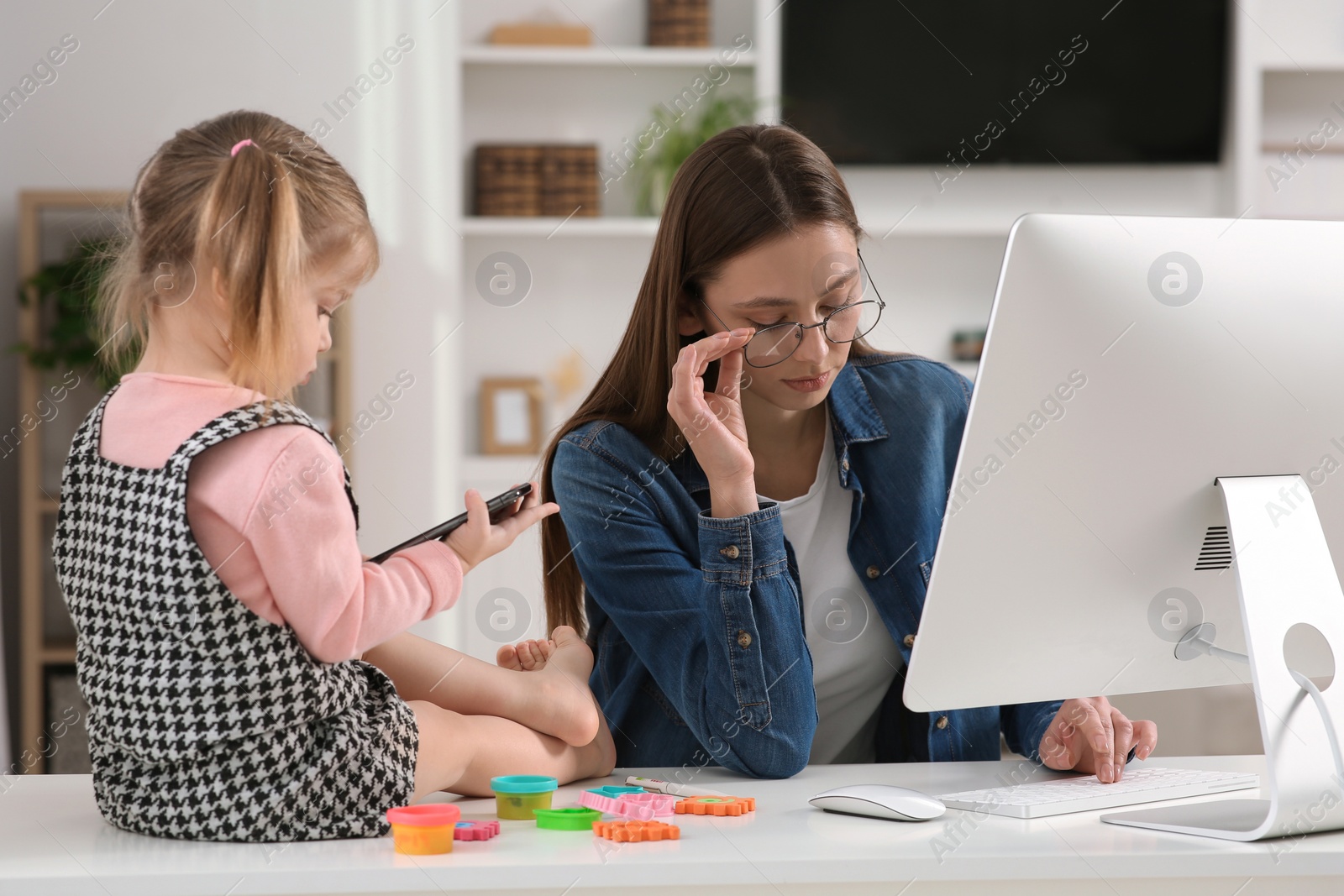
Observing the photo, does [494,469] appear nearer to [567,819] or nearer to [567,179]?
[567,179]

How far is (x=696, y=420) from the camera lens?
3.97ft

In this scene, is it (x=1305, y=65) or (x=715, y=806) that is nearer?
(x=715, y=806)

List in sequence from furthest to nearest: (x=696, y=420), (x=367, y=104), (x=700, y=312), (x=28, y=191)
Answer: (x=367, y=104), (x=28, y=191), (x=700, y=312), (x=696, y=420)

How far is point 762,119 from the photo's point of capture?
11.3 ft

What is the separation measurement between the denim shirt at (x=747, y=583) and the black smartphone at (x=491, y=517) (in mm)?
270

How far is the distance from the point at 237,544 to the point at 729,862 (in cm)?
41

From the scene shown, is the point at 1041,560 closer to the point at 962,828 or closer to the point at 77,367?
the point at 962,828

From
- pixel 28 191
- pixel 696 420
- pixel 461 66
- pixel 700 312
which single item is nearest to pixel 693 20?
pixel 461 66

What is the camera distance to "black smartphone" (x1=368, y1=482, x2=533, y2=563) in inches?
37.6

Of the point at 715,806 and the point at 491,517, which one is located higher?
the point at 491,517

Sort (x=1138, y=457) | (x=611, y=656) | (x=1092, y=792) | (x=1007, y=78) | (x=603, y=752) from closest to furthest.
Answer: (x=1138, y=457) → (x=1092, y=792) → (x=603, y=752) → (x=611, y=656) → (x=1007, y=78)

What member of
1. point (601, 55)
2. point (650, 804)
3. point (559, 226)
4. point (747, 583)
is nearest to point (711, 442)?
point (747, 583)

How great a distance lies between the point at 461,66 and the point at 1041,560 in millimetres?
2961

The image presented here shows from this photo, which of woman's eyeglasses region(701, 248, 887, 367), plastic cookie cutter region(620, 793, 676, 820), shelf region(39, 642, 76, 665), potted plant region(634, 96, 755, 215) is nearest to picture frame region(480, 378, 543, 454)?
potted plant region(634, 96, 755, 215)
